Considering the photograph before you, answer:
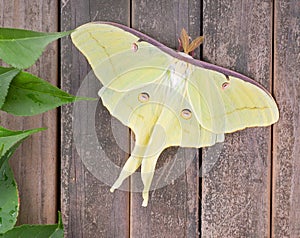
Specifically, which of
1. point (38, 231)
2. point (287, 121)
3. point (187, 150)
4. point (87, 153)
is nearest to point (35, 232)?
point (38, 231)

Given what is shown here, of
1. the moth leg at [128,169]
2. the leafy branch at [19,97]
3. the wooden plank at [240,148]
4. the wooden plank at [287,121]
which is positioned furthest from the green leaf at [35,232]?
the wooden plank at [287,121]

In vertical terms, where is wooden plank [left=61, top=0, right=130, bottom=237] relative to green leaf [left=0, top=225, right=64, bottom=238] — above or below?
above

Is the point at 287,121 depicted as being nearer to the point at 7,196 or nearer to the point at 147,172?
the point at 147,172

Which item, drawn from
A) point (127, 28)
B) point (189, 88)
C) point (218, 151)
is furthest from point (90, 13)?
point (218, 151)

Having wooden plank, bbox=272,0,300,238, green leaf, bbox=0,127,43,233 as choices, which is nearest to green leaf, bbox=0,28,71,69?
green leaf, bbox=0,127,43,233

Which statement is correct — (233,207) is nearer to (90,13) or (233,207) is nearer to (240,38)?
(240,38)

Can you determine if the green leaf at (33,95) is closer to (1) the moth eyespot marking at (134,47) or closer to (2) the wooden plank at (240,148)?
(1) the moth eyespot marking at (134,47)

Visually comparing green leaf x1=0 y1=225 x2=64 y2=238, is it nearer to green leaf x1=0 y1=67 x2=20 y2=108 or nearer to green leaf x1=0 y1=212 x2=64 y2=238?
green leaf x1=0 y1=212 x2=64 y2=238
